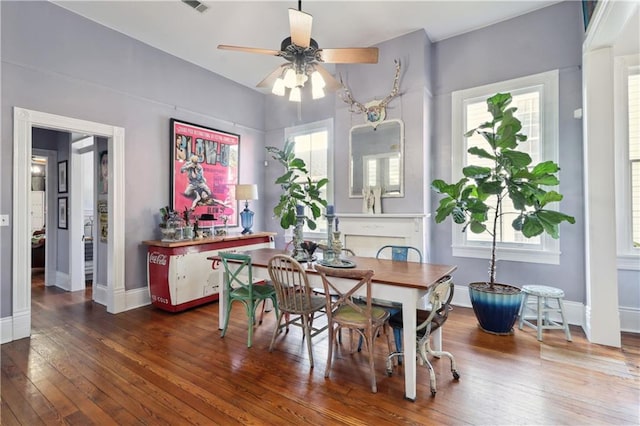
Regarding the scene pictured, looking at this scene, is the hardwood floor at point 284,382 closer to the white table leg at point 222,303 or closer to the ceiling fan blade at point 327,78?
the white table leg at point 222,303

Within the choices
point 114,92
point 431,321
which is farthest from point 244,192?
point 431,321

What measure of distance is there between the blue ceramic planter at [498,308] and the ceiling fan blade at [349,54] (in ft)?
8.21

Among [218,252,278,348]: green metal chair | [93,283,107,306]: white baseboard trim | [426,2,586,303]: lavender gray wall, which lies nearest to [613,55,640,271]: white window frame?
[426,2,586,303]: lavender gray wall

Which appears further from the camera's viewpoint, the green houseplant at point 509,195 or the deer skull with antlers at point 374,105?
the deer skull with antlers at point 374,105

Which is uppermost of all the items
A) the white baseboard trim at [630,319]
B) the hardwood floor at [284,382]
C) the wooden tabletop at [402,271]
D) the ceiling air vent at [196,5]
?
the ceiling air vent at [196,5]

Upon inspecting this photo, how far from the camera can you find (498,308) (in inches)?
118

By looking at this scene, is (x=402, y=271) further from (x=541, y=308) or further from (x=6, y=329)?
(x=6, y=329)

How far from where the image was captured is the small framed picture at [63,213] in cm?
479

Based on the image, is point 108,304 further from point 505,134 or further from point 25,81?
point 505,134

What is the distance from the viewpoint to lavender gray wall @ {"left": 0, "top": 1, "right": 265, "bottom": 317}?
9.84ft

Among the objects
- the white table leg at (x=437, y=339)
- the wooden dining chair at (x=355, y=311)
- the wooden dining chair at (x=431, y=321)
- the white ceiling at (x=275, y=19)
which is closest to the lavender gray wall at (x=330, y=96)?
the white ceiling at (x=275, y=19)

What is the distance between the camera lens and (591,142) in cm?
284

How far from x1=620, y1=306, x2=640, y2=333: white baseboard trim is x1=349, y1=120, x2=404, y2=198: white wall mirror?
2.58 m

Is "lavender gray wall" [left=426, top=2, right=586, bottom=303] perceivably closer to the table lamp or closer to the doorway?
the table lamp
